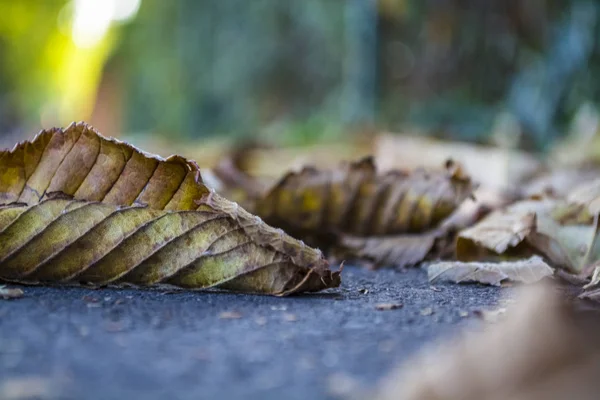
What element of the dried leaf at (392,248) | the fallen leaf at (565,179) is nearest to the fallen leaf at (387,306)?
the dried leaf at (392,248)

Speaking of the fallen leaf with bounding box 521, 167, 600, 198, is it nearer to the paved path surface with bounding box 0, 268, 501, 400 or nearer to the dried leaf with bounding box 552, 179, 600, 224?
the dried leaf with bounding box 552, 179, 600, 224

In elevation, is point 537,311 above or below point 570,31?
below

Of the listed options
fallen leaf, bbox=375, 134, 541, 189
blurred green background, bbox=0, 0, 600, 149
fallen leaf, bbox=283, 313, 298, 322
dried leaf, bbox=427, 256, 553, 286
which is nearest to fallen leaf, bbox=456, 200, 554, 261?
dried leaf, bbox=427, 256, 553, 286

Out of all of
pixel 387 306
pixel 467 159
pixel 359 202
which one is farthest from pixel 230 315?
pixel 467 159

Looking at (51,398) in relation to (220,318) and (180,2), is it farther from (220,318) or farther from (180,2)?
(180,2)

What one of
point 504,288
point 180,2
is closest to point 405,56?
Answer: point 180,2

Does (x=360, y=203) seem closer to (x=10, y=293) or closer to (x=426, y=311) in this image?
(x=426, y=311)
